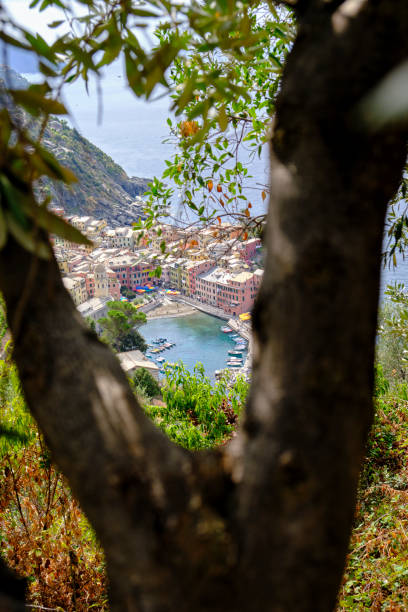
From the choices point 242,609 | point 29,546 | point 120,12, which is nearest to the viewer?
point 242,609

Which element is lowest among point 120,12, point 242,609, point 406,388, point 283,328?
point 406,388

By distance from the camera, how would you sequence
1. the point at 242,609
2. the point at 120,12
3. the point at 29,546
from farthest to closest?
the point at 29,546, the point at 120,12, the point at 242,609

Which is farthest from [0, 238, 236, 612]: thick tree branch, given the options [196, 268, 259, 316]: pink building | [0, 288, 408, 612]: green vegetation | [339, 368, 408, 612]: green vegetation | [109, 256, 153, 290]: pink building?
[109, 256, 153, 290]: pink building

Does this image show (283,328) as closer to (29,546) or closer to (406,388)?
(29,546)

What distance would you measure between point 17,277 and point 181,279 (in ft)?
39.4

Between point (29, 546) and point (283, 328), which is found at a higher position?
point (283, 328)

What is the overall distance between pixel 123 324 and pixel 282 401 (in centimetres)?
880

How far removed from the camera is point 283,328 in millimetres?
443

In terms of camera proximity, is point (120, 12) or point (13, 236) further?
point (120, 12)

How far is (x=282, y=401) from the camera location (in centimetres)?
43

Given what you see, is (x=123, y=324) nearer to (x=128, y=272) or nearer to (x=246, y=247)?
(x=128, y=272)

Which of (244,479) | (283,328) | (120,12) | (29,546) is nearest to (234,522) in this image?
(244,479)

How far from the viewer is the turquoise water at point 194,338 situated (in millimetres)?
11273

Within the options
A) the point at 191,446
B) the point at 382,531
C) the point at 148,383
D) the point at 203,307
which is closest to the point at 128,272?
the point at 203,307
